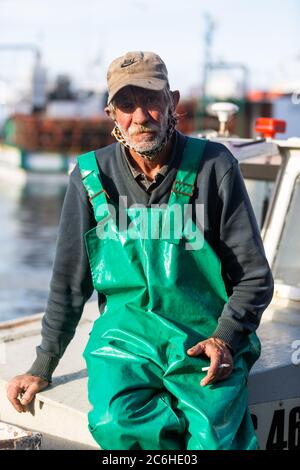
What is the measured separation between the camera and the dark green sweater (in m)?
3.67

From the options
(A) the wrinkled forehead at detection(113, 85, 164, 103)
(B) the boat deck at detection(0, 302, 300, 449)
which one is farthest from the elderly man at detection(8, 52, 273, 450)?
(B) the boat deck at detection(0, 302, 300, 449)

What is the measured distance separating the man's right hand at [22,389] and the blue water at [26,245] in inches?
340

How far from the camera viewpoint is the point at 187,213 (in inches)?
145

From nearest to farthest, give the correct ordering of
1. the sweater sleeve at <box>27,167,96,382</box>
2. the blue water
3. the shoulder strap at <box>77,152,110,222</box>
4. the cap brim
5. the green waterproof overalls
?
1. the green waterproof overalls
2. the cap brim
3. the shoulder strap at <box>77,152,110,222</box>
4. the sweater sleeve at <box>27,167,96,382</box>
5. the blue water

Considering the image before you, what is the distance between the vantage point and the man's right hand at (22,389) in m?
3.94

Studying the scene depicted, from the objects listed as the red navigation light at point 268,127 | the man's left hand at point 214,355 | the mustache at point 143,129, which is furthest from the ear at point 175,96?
the red navigation light at point 268,127

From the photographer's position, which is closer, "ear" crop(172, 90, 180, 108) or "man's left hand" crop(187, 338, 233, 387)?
"man's left hand" crop(187, 338, 233, 387)

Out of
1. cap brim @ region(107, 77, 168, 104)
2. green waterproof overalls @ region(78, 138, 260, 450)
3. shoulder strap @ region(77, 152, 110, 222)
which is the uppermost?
cap brim @ region(107, 77, 168, 104)

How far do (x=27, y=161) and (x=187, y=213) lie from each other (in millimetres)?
43135

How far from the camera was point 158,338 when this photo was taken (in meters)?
3.57

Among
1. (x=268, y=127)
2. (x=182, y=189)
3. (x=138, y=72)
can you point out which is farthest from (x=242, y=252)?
(x=268, y=127)

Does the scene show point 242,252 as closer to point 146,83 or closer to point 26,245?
point 146,83

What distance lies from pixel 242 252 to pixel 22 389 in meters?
1.25

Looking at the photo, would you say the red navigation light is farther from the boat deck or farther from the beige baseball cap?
the beige baseball cap
